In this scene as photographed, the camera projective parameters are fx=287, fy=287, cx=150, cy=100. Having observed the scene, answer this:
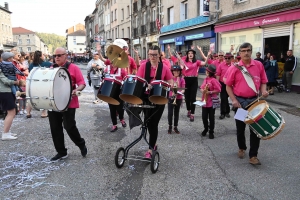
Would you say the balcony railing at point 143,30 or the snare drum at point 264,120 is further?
the balcony railing at point 143,30

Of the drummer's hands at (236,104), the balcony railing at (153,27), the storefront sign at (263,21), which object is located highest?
the balcony railing at (153,27)

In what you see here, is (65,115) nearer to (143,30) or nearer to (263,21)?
(263,21)

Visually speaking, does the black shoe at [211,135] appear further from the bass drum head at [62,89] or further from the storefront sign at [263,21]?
the storefront sign at [263,21]

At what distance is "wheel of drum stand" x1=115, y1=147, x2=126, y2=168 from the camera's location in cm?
427

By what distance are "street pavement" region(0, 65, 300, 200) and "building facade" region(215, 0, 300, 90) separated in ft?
23.6

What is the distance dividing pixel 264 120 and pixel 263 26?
10.9 m

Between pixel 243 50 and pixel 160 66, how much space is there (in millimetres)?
1306

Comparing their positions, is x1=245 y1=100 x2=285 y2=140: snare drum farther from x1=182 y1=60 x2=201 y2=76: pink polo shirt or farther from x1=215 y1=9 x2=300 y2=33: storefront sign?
x1=215 y1=9 x2=300 y2=33: storefront sign

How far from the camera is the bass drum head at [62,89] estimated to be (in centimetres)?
413

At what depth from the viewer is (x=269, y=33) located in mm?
13414

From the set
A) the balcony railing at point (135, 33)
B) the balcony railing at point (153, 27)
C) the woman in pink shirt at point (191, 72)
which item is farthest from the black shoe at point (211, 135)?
the balcony railing at point (135, 33)

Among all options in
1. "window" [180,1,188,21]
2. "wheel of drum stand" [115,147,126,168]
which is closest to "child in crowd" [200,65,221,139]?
"wheel of drum stand" [115,147,126,168]

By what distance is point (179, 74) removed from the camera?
21.1ft

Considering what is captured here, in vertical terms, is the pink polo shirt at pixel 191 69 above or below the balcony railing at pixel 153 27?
below
